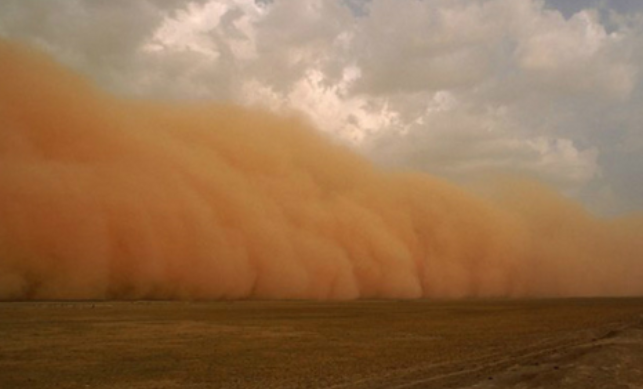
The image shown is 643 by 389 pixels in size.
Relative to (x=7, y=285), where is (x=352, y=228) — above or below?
above

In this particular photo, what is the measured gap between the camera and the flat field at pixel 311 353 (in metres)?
9.88

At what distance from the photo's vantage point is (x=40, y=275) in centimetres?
3412

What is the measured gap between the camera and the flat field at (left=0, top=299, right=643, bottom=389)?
389 inches

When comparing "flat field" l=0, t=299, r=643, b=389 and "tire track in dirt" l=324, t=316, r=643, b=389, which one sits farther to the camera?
"flat field" l=0, t=299, r=643, b=389

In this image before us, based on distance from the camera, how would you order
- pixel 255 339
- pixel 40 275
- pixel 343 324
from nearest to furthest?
pixel 255 339 < pixel 343 324 < pixel 40 275

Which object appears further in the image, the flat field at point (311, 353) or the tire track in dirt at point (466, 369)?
the flat field at point (311, 353)

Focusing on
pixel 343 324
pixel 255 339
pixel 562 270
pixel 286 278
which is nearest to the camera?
pixel 255 339

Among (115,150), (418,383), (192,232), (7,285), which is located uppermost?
(115,150)

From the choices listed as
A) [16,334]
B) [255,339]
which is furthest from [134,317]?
[255,339]

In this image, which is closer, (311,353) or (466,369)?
(466,369)

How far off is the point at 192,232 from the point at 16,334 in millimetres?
25064

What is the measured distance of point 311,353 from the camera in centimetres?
1380

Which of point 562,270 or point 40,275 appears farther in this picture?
point 562,270

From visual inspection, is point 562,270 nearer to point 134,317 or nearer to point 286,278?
point 286,278
